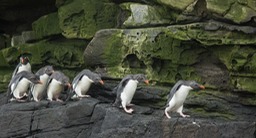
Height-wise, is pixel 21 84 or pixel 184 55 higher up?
pixel 184 55

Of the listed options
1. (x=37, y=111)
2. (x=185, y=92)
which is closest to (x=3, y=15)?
(x=37, y=111)

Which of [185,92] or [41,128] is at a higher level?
[185,92]

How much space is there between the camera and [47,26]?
1770cm

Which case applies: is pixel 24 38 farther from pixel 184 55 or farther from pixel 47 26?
pixel 184 55

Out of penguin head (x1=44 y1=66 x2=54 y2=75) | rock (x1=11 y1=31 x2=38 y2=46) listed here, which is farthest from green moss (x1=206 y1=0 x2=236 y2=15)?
rock (x1=11 y1=31 x2=38 y2=46)

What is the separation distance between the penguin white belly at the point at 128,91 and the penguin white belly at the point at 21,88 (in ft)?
9.20

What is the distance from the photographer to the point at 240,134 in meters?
11.5

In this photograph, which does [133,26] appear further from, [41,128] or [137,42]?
[41,128]

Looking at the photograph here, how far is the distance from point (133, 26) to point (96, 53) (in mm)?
1237

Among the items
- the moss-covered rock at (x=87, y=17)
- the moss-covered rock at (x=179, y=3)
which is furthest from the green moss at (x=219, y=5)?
the moss-covered rock at (x=87, y=17)

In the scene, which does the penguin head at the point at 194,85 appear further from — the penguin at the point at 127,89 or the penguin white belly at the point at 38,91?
the penguin white belly at the point at 38,91

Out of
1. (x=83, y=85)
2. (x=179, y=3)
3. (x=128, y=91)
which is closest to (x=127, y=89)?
(x=128, y=91)

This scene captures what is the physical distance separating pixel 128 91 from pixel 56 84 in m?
2.11

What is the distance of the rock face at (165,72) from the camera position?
11648 millimetres
